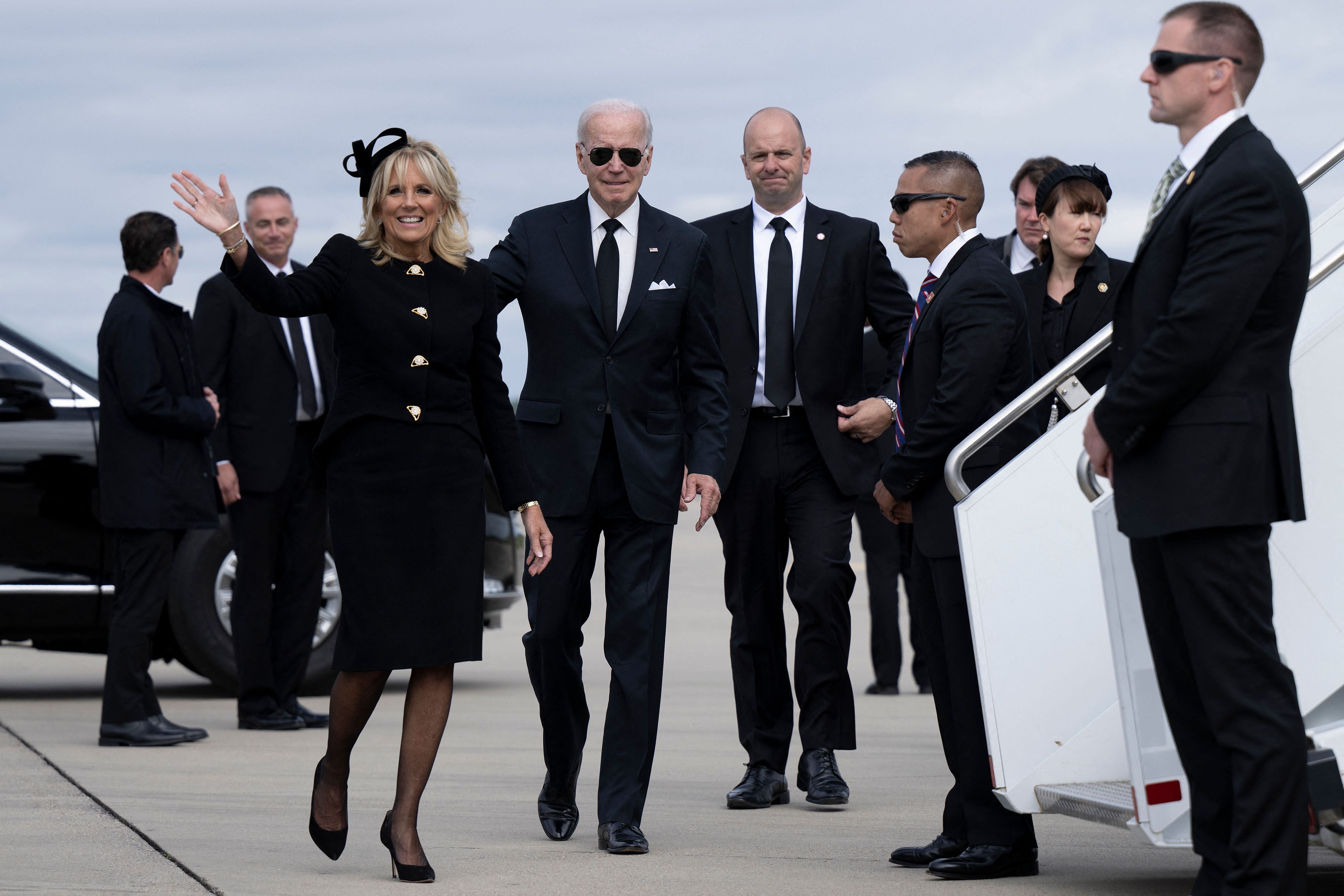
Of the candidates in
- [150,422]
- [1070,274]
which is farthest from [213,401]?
[1070,274]

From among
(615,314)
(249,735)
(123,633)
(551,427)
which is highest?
(615,314)

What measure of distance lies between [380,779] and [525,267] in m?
2.14

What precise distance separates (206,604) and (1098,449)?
593 cm

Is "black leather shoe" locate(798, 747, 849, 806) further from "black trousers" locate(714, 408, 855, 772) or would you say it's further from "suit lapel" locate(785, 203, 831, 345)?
"suit lapel" locate(785, 203, 831, 345)

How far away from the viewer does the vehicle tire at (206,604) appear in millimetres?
8961

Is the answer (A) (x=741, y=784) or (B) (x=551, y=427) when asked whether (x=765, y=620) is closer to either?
(A) (x=741, y=784)

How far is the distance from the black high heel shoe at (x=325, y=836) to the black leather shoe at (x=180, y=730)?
3.07 meters

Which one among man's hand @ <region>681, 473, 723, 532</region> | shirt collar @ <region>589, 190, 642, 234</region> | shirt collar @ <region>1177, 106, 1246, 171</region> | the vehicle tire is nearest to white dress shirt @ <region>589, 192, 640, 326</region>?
shirt collar @ <region>589, 190, 642, 234</region>

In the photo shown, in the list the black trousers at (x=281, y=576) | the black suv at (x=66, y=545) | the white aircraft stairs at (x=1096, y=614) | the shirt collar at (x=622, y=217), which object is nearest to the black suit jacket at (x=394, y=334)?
the shirt collar at (x=622, y=217)

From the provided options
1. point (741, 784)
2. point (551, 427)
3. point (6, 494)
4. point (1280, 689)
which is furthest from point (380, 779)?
point (1280, 689)

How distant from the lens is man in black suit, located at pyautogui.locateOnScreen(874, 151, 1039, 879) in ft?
16.0

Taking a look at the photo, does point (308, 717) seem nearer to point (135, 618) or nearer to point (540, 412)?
point (135, 618)

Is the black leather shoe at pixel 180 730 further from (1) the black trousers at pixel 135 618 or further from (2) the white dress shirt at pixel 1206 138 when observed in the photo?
(2) the white dress shirt at pixel 1206 138

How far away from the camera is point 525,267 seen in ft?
18.3
